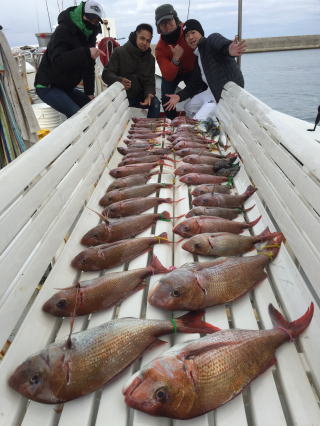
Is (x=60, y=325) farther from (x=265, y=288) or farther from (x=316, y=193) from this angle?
(x=316, y=193)

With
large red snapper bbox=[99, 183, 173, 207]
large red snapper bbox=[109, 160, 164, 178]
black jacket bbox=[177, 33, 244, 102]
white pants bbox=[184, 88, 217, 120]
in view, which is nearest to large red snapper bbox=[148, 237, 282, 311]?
large red snapper bbox=[99, 183, 173, 207]

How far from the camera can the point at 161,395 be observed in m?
1.37

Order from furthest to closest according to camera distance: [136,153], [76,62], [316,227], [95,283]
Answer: [76,62]
[136,153]
[95,283]
[316,227]

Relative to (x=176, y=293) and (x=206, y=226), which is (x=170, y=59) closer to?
(x=206, y=226)

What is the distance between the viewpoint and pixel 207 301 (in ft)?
6.37

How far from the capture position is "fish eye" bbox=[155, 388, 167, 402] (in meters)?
1.36

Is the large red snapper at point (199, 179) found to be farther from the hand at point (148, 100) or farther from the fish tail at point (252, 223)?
the hand at point (148, 100)

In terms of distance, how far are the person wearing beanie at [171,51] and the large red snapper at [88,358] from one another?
555 centimetres

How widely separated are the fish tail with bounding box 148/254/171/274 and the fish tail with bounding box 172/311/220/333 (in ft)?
1.42

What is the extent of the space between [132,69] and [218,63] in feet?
5.55

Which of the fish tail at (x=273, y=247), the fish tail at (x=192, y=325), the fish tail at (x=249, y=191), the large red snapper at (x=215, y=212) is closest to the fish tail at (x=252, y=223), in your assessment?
the large red snapper at (x=215, y=212)

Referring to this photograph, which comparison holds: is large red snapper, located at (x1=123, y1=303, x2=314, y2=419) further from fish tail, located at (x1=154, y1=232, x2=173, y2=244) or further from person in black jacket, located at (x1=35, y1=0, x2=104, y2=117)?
person in black jacket, located at (x1=35, y1=0, x2=104, y2=117)

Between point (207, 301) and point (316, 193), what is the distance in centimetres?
81

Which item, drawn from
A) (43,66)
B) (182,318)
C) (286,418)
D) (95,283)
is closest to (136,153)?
(43,66)
